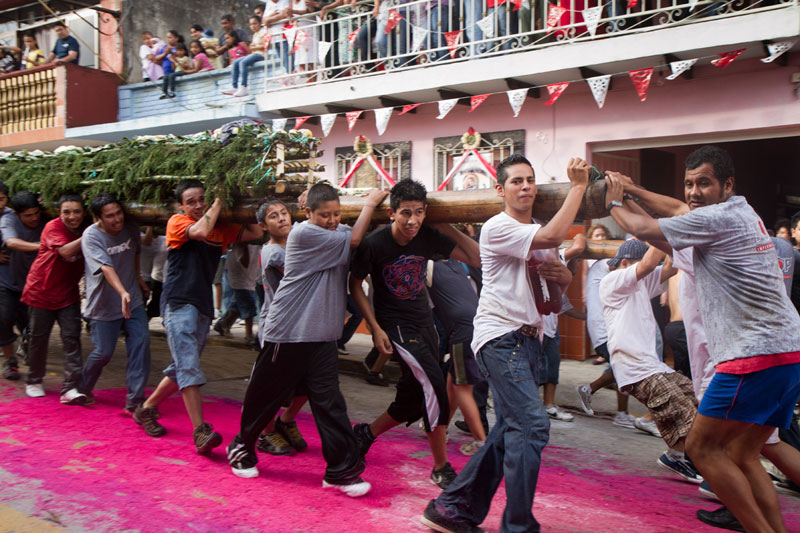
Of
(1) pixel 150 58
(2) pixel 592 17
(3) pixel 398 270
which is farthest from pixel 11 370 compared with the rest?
(1) pixel 150 58

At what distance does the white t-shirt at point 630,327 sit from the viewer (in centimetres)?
527

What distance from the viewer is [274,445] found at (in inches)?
215

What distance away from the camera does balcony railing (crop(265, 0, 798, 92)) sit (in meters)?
9.45

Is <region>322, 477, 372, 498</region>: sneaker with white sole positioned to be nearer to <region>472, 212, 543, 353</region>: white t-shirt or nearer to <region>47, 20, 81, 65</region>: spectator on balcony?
<region>472, 212, 543, 353</region>: white t-shirt

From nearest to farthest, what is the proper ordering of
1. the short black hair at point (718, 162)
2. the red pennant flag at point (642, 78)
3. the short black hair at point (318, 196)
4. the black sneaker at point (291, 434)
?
the short black hair at point (718, 162), the short black hair at point (318, 196), the black sneaker at point (291, 434), the red pennant flag at point (642, 78)

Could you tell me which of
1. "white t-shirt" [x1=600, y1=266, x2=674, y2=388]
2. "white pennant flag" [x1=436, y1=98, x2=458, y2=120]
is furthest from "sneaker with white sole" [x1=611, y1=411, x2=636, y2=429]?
"white pennant flag" [x1=436, y1=98, x2=458, y2=120]

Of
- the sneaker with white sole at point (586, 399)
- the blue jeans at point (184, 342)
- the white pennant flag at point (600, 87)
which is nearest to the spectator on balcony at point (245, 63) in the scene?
the white pennant flag at point (600, 87)

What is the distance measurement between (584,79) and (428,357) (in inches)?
258

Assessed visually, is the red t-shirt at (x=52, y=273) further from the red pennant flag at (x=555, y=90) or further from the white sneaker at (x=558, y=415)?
the red pennant flag at (x=555, y=90)

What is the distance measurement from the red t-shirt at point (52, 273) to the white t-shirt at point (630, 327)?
4.77 metres

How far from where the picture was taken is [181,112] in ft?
47.6

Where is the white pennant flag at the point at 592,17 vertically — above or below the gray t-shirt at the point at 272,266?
above

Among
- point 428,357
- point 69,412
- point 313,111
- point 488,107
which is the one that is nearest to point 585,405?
point 428,357

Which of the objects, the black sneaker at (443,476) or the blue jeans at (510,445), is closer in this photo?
the blue jeans at (510,445)
